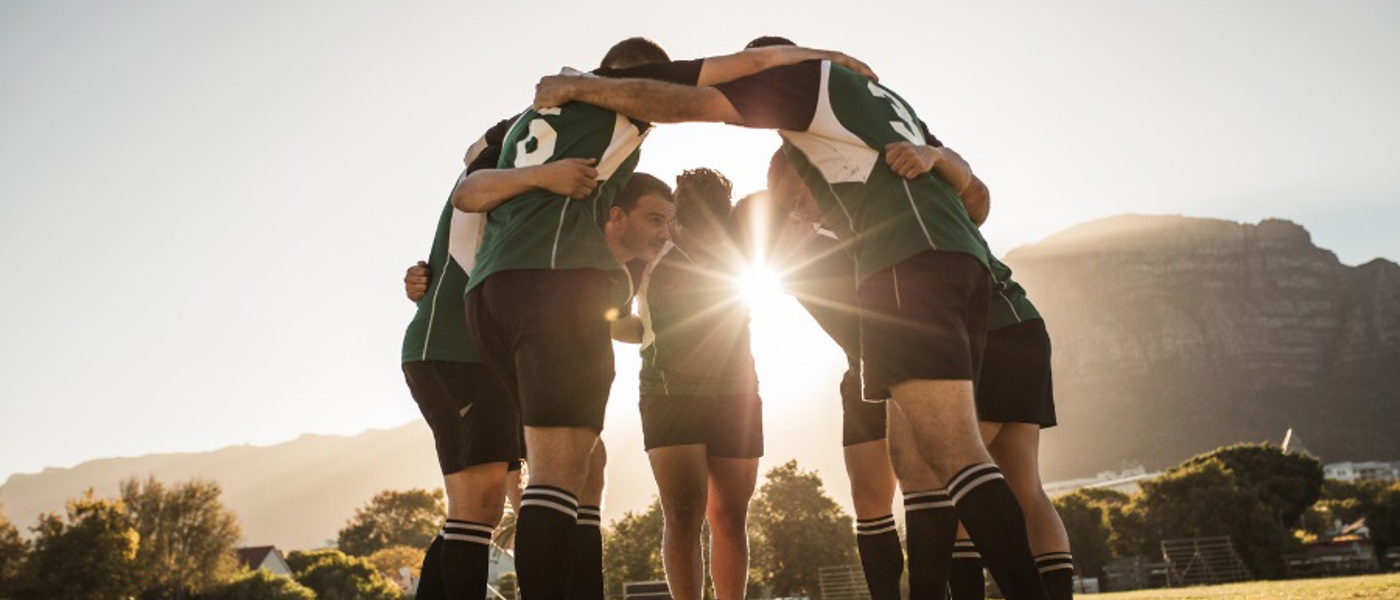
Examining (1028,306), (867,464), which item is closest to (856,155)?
(1028,306)

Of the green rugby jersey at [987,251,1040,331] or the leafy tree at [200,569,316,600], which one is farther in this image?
the leafy tree at [200,569,316,600]

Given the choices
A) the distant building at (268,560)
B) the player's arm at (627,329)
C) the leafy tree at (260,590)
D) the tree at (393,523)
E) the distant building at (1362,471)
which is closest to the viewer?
the player's arm at (627,329)

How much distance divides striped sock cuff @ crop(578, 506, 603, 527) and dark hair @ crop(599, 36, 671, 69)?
6.95 ft

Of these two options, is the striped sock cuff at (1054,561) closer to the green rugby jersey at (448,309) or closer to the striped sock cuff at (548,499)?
the striped sock cuff at (548,499)

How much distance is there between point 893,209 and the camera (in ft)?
10.8

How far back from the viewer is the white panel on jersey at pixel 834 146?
345 cm

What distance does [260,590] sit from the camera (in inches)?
2480

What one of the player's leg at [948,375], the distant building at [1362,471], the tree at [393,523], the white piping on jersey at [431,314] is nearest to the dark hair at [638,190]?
the white piping on jersey at [431,314]

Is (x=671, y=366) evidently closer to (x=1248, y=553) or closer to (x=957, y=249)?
(x=957, y=249)

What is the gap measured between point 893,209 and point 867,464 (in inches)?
88.2

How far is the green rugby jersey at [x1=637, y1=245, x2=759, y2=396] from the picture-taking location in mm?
5621

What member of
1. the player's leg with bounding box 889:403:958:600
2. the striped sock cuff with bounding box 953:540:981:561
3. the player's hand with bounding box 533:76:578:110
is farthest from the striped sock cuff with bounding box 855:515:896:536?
the player's hand with bounding box 533:76:578:110

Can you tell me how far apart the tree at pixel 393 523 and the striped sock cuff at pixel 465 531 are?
11256 centimetres

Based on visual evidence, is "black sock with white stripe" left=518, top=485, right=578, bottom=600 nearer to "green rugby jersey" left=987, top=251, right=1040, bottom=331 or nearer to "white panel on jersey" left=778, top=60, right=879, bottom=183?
"white panel on jersey" left=778, top=60, right=879, bottom=183
